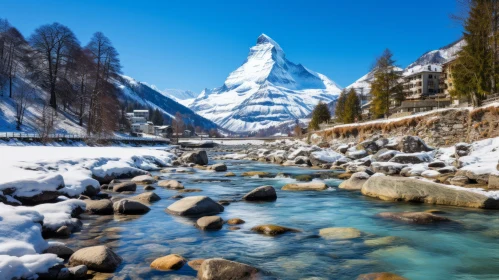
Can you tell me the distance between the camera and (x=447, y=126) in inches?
1268

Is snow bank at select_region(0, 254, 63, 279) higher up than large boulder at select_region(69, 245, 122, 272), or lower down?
higher up

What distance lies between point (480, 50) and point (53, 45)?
61.9 meters

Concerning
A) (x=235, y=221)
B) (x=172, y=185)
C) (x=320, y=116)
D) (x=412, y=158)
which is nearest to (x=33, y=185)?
(x=235, y=221)

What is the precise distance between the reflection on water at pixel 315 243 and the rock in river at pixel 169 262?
16cm

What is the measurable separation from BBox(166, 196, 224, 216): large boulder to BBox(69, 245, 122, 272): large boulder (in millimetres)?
5188

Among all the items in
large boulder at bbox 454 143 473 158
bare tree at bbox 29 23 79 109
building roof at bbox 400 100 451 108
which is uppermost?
bare tree at bbox 29 23 79 109

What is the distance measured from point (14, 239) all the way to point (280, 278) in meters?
5.40

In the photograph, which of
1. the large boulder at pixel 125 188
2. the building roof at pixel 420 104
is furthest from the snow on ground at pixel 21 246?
the building roof at pixel 420 104

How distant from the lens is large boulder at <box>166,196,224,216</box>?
12.8 metres

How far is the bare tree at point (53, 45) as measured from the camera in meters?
58.7

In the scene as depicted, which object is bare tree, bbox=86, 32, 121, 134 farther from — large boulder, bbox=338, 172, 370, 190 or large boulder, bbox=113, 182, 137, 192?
large boulder, bbox=338, 172, 370, 190

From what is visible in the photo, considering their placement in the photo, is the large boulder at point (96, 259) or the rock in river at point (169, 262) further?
the rock in river at point (169, 262)

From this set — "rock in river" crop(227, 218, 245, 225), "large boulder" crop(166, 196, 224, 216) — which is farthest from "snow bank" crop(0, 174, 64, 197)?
"rock in river" crop(227, 218, 245, 225)

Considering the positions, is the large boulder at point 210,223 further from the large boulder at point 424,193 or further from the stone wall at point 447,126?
the stone wall at point 447,126
